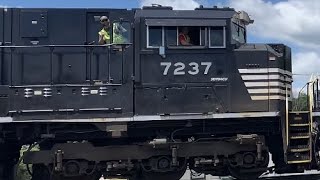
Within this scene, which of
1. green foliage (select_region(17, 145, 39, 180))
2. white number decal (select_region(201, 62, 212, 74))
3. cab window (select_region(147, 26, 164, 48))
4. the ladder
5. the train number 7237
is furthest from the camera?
green foliage (select_region(17, 145, 39, 180))

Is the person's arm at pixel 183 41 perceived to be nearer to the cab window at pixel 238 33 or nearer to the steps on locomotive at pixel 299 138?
the cab window at pixel 238 33

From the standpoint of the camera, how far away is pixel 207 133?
32.5 feet

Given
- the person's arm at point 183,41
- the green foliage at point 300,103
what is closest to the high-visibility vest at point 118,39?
the person's arm at point 183,41

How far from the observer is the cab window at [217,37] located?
9.61 metres

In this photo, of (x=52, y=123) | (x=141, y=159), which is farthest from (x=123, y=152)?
(x=52, y=123)

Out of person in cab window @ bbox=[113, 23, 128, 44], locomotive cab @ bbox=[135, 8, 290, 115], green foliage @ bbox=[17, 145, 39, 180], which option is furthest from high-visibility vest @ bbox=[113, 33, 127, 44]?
green foliage @ bbox=[17, 145, 39, 180]

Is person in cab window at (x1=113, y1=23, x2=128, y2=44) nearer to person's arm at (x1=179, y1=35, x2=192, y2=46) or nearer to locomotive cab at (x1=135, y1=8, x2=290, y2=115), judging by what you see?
locomotive cab at (x1=135, y1=8, x2=290, y2=115)

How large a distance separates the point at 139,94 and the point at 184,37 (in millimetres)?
1622

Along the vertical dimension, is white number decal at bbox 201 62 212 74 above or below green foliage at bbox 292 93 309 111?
above

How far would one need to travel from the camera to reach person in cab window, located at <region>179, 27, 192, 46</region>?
9562mm

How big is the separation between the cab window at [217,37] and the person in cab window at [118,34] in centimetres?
190

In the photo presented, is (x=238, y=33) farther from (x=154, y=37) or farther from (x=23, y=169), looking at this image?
(x=23, y=169)

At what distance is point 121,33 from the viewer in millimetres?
9508

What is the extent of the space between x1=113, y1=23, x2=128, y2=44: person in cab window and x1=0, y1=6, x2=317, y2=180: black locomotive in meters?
0.02
